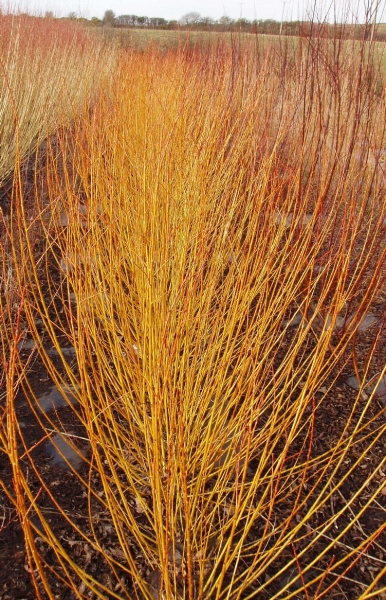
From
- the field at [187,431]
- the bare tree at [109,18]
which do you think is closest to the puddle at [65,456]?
the field at [187,431]

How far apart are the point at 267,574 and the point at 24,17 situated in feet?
19.2

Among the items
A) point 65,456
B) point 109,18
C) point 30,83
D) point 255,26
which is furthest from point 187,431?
point 109,18

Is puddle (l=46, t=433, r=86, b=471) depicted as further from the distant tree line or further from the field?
the distant tree line

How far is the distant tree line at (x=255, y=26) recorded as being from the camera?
2135mm

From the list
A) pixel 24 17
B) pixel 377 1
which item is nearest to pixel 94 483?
pixel 377 1

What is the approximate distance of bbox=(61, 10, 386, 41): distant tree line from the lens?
84.0 inches

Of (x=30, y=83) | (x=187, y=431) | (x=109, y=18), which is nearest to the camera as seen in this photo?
(x=187, y=431)

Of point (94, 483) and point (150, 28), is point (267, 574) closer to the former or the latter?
point (94, 483)

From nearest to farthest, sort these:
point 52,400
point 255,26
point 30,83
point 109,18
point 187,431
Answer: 1. point 187,431
2. point 52,400
3. point 255,26
4. point 30,83
5. point 109,18

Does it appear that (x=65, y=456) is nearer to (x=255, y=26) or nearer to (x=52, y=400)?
(x=52, y=400)

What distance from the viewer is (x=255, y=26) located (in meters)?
2.48

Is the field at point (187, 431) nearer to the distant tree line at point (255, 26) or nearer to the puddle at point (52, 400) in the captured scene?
the puddle at point (52, 400)

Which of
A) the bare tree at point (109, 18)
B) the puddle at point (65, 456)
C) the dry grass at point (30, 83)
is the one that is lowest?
the puddle at point (65, 456)

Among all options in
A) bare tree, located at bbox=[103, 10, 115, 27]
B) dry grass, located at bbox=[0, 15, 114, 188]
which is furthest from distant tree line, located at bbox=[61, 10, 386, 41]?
dry grass, located at bbox=[0, 15, 114, 188]
